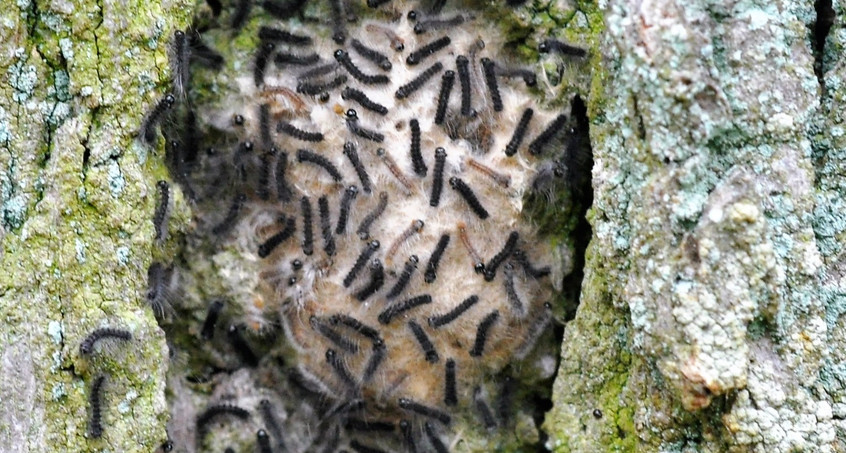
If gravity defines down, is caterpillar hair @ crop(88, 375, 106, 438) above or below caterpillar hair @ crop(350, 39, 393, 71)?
below

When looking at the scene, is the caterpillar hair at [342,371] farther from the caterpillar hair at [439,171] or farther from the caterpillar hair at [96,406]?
the caterpillar hair at [96,406]

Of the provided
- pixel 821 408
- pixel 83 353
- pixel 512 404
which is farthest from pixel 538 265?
pixel 83 353

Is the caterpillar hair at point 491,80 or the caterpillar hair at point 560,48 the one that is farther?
the caterpillar hair at point 491,80

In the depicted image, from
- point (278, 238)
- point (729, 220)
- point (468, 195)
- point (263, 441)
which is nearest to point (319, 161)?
point (278, 238)

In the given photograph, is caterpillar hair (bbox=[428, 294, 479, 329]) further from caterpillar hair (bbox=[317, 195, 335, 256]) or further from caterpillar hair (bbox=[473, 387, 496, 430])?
caterpillar hair (bbox=[317, 195, 335, 256])

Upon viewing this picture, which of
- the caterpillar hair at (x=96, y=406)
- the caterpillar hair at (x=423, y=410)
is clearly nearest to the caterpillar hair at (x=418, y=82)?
the caterpillar hair at (x=423, y=410)

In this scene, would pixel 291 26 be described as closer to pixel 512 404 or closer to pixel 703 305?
pixel 512 404

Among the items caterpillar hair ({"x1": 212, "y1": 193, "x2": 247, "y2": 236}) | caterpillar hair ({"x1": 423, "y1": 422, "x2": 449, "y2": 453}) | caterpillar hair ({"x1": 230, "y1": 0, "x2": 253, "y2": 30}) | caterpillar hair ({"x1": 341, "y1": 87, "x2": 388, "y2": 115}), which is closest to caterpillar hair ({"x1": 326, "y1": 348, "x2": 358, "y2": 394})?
caterpillar hair ({"x1": 423, "y1": 422, "x2": 449, "y2": 453})
